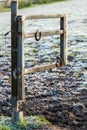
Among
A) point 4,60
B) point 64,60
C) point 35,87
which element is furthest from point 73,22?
point 64,60

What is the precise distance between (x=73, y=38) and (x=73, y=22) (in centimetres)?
491

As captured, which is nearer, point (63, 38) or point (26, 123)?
point (26, 123)

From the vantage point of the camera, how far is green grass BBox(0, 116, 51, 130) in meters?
8.07

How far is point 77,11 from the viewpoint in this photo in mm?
27656

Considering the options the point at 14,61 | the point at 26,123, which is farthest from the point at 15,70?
the point at 26,123

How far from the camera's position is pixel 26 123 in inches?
324

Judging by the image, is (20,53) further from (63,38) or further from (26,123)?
(63,38)

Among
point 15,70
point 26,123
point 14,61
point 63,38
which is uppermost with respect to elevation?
point 63,38

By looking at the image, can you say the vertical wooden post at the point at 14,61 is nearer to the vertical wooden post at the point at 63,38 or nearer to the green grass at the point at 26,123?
the green grass at the point at 26,123

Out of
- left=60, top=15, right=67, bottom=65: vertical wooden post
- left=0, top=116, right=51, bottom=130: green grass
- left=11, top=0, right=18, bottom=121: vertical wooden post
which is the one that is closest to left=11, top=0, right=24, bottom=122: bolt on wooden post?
left=11, top=0, right=18, bottom=121: vertical wooden post

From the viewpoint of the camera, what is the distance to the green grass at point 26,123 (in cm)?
807

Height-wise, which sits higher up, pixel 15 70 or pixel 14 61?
pixel 14 61

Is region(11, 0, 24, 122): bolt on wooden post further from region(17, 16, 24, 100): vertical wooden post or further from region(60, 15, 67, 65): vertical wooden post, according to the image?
region(60, 15, 67, 65): vertical wooden post

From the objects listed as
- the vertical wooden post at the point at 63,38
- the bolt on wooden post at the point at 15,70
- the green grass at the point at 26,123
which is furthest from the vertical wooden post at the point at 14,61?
the vertical wooden post at the point at 63,38
